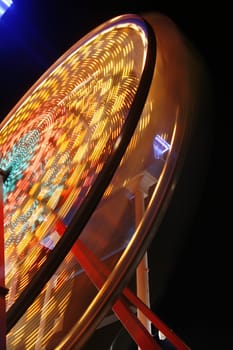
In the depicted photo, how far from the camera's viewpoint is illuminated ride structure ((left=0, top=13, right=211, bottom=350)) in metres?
1.07

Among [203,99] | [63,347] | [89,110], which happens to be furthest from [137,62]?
[63,347]

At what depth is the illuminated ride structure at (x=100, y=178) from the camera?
107 centimetres

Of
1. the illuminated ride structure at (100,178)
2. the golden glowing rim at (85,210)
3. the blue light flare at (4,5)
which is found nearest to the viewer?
the golden glowing rim at (85,210)

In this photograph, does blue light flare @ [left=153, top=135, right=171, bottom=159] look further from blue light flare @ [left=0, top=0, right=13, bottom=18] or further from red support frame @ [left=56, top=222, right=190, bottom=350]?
blue light flare @ [left=0, top=0, right=13, bottom=18]

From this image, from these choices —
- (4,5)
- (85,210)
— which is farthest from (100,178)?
(4,5)

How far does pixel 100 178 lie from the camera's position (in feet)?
3.13

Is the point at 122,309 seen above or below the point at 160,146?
below

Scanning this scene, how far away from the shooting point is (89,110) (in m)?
1.86

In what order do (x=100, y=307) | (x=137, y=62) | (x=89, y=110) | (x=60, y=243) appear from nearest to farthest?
1. (x=60, y=243)
2. (x=100, y=307)
3. (x=137, y=62)
4. (x=89, y=110)

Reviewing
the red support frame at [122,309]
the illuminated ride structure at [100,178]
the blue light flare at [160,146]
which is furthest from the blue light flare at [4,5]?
the red support frame at [122,309]

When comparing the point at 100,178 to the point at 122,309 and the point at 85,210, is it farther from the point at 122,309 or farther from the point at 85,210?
the point at 122,309

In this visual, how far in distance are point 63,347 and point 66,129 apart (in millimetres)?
939

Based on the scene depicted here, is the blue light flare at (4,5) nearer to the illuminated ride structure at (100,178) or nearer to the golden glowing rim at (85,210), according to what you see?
the illuminated ride structure at (100,178)

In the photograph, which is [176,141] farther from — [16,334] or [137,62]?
[16,334]
